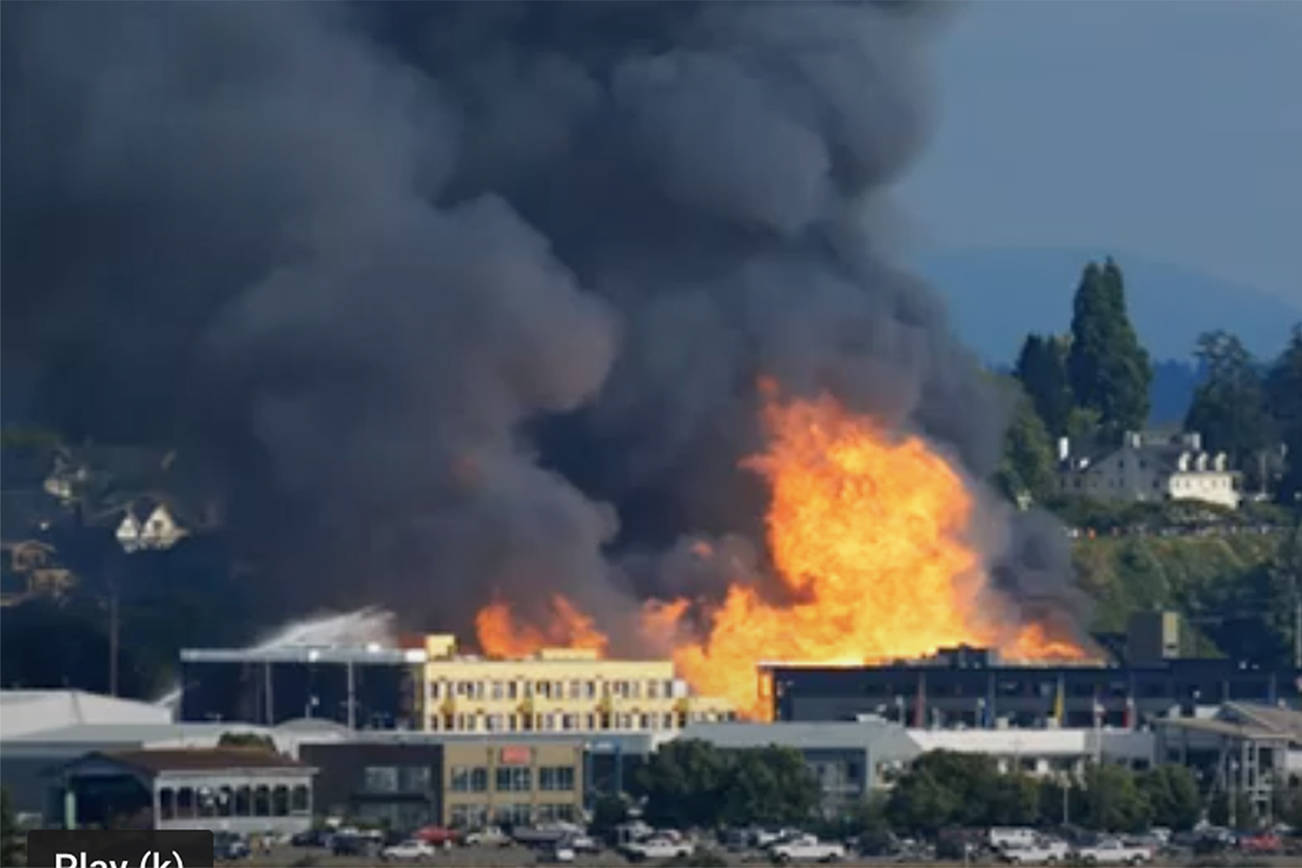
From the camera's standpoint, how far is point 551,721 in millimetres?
79812

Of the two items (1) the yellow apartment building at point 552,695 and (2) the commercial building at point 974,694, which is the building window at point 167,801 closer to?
(1) the yellow apartment building at point 552,695

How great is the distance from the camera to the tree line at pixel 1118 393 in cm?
11281

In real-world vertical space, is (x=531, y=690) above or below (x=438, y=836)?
above

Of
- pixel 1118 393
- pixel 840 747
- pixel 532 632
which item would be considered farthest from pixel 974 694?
pixel 1118 393

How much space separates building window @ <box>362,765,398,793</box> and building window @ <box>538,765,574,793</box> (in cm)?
181

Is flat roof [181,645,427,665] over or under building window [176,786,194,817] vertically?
over

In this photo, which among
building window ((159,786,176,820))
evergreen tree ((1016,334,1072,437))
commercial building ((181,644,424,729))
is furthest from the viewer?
evergreen tree ((1016,334,1072,437))

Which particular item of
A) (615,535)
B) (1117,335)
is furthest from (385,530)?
(1117,335)

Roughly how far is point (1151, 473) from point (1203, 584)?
12.6 m

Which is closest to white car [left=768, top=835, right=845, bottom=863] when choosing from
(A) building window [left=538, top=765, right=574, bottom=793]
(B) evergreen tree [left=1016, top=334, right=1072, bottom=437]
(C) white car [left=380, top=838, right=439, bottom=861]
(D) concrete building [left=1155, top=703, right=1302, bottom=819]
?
(C) white car [left=380, top=838, right=439, bottom=861]

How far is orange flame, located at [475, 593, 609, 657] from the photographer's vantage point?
82938 mm

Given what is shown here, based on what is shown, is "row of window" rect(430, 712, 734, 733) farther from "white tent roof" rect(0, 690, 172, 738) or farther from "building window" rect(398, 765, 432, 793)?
"building window" rect(398, 765, 432, 793)

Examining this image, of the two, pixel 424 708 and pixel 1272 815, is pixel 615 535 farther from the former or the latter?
pixel 1272 815

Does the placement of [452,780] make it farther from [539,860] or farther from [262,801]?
[539,860]
